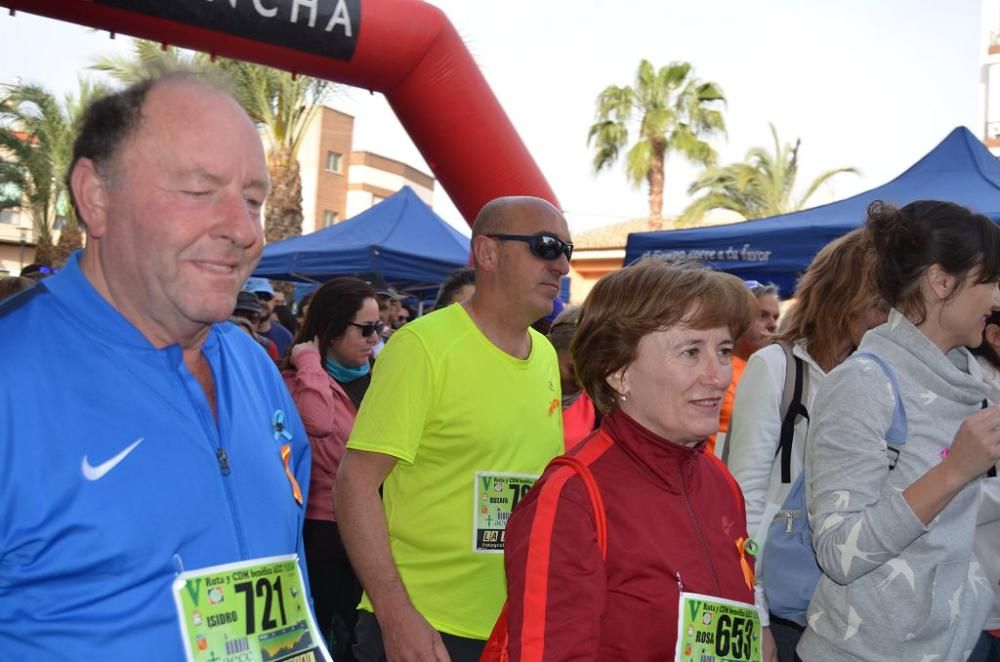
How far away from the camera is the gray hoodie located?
2125 mm

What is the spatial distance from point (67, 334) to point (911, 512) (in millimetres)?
1744

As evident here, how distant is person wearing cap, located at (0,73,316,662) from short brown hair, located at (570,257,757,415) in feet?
2.55

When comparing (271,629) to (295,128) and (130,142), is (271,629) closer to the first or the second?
(130,142)

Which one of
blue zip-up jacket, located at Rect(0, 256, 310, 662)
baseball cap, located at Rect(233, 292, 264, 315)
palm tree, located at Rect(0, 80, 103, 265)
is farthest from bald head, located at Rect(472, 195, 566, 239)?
palm tree, located at Rect(0, 80, 103, 265)

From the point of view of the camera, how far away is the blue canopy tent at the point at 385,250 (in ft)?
36.2

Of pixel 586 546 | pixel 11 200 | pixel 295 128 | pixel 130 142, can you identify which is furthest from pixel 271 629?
pixel 11 200

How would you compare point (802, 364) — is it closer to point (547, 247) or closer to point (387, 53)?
point (547, 247)

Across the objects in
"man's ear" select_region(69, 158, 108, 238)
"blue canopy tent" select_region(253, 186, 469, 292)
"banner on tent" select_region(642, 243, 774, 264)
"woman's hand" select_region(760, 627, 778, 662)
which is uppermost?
"blue canopy tent" select_region(253, 186, 469, 292)

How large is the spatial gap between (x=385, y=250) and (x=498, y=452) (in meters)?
8.48

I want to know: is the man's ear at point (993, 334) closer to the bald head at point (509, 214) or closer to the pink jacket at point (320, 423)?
the bald head at point (509, 214)

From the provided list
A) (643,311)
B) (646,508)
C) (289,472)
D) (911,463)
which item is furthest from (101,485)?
(911,463)

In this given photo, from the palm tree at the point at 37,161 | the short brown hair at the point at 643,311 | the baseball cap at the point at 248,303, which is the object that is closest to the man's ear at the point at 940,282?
the short brown hair at the point at 643,311

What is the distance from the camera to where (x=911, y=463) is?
2234mm

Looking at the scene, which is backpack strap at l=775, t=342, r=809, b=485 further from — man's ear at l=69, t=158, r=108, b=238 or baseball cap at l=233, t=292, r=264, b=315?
baseball cap at l=233, t=292, r=264, b=315
